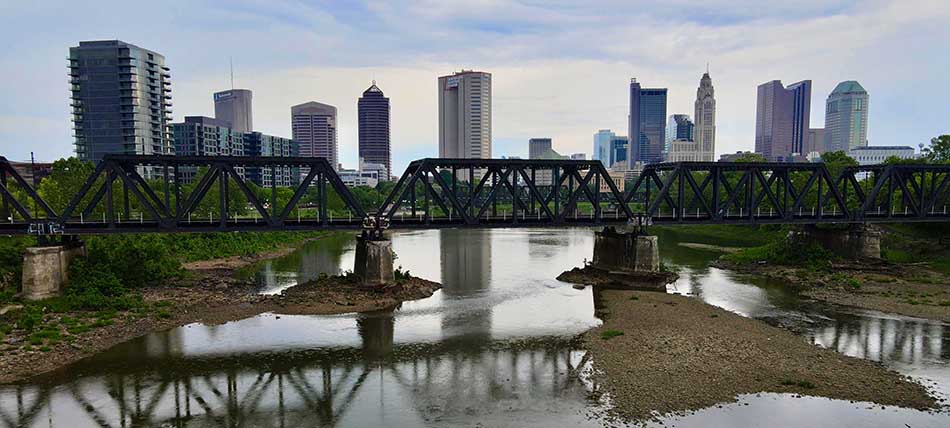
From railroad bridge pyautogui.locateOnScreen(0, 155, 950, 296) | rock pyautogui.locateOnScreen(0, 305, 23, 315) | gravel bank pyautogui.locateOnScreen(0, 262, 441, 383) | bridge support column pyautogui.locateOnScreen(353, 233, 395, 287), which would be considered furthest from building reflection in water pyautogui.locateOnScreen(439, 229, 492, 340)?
rock pyautogui.locateOnScreen(0, 305, 23, 315)

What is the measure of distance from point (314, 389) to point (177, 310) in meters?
19.7

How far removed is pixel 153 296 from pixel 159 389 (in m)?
20.3

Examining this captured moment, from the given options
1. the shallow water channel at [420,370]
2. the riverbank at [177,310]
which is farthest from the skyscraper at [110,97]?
the shallow water channel at [420,370]

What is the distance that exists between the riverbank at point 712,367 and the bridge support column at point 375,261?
1948 centimetres

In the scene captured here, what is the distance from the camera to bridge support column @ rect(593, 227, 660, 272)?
52.8m

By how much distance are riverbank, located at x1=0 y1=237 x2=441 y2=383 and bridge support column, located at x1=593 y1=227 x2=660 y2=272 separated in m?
18.7

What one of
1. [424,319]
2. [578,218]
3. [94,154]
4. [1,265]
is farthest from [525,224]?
[94,154]

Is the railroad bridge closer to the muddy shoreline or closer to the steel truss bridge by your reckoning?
the steel truss bridge

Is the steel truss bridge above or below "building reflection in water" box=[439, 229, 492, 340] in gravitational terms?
above

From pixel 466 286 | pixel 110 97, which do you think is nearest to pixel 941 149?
pixel 466 286

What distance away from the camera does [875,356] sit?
3059 cm

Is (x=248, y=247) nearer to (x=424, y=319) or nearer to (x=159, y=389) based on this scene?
(x=424, y=319)

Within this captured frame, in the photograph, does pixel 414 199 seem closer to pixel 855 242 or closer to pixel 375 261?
pixel 375 261

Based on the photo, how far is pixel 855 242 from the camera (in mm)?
60906
